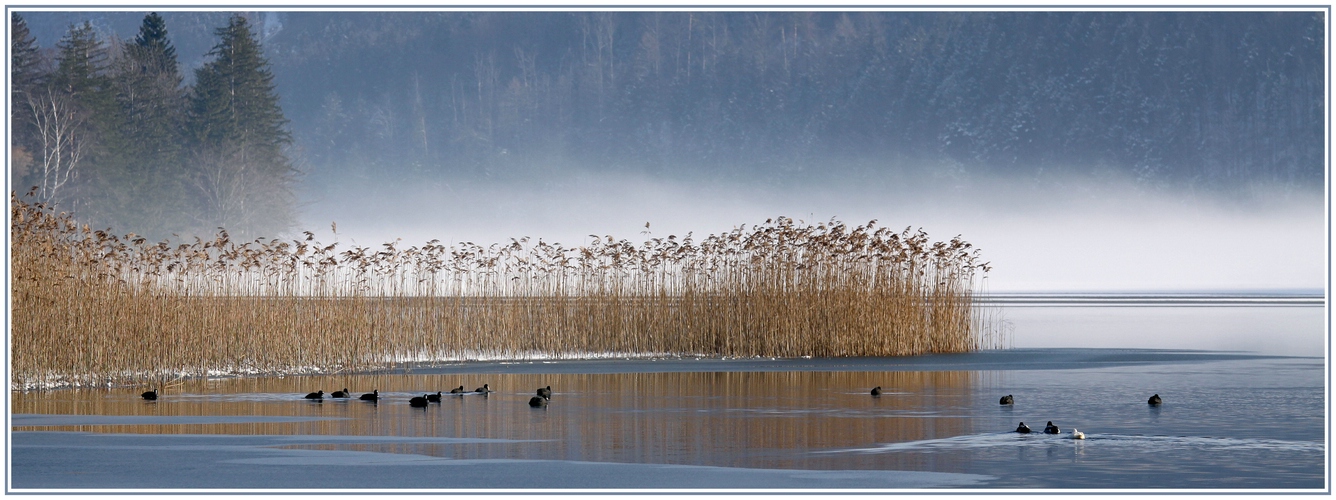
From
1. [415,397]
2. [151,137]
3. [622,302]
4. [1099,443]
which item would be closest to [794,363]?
[622,302]

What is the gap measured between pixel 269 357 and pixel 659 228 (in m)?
58.8

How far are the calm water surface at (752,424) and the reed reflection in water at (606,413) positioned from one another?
Answer: 2 cm

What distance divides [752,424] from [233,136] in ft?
115

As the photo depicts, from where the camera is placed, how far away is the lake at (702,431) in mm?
6141

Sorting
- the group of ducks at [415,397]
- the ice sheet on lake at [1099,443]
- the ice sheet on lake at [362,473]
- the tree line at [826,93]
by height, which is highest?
the tree line at [826,93]

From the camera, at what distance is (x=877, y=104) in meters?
77.8

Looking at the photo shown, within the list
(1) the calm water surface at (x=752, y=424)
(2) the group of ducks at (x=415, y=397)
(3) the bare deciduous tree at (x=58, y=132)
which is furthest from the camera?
(3) the bare deciduous tree at (x=58, y=132)

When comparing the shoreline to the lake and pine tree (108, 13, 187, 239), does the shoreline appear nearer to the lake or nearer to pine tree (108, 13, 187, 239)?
the lake

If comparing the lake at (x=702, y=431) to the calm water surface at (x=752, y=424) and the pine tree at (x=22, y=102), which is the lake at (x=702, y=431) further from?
the pine tree at (x=22, y=102)

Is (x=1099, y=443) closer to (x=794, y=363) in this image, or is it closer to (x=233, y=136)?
(x=794, y=363)

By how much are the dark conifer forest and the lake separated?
204 ft

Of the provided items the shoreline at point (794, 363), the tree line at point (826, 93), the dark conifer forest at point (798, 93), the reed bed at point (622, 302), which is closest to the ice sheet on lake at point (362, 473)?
the shoreline at point (794, 363)

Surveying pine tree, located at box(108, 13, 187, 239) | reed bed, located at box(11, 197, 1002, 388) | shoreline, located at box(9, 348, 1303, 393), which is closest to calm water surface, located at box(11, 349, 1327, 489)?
shoreline, located at box(9, 348, 1303, 393)

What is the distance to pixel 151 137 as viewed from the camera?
39.9 m
